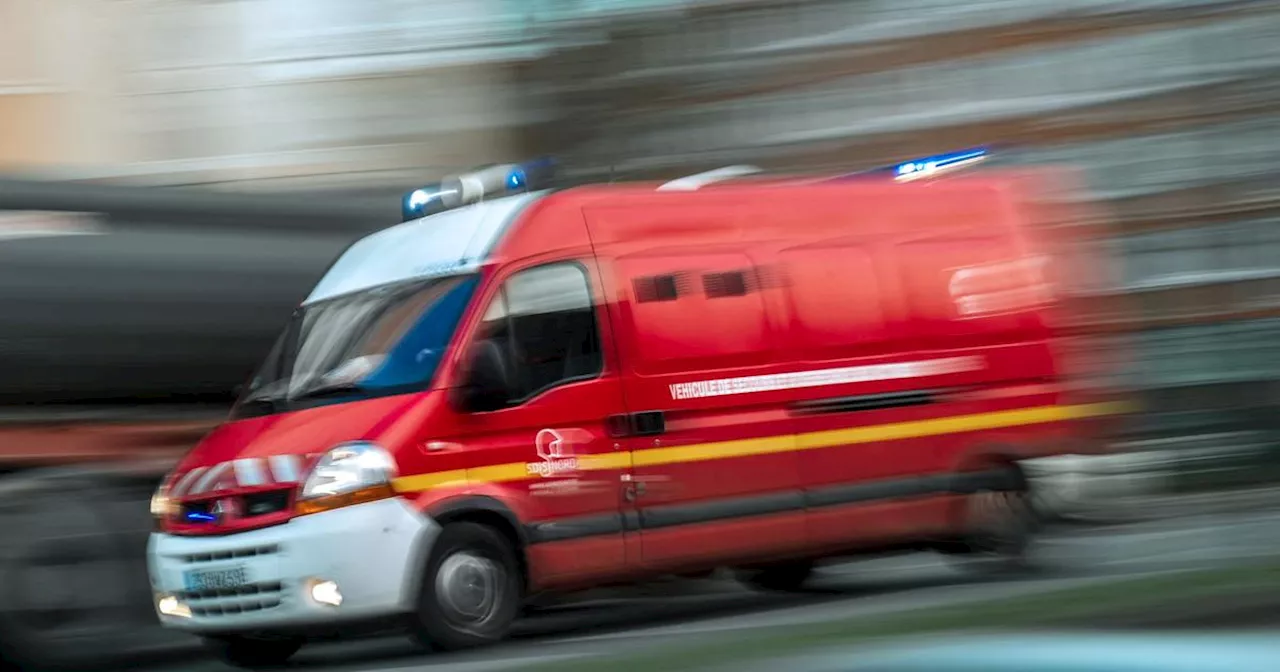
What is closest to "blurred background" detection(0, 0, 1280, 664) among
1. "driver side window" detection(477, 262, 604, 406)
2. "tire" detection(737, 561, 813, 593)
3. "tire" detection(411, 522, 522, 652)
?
"tire" detection(737, 561, 813, 593)

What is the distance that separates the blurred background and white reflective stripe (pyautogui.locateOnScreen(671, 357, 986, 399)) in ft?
3.28

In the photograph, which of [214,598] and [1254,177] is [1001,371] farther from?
[1254,177]

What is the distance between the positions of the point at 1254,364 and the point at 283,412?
495 inches

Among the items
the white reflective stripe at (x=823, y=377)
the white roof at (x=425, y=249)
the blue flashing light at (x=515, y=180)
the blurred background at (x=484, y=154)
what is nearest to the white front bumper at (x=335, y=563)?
the white roof at (x=425, y=249)

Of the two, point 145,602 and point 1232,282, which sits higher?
point 1232,282

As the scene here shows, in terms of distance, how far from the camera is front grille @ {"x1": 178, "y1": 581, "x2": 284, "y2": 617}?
9156 millimetres

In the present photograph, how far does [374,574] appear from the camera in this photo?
29.7ft

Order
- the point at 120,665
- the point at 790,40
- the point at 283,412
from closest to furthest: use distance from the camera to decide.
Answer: the point at 283,412
the point at 120,665
the point at 790,40

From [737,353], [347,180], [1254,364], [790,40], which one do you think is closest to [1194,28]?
[1254,364]

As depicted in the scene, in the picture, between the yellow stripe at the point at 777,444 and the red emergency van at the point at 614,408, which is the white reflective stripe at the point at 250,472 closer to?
the red emergency van at the point at 614,408

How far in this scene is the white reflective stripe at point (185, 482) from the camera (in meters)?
9.63

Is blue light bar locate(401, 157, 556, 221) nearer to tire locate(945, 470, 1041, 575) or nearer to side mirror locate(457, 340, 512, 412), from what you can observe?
side mirror locate(457, 340, 512, 412)

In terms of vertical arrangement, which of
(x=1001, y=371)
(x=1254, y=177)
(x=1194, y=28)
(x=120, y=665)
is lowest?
(x=120, y=665)

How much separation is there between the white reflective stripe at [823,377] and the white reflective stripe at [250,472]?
78.9 inches
